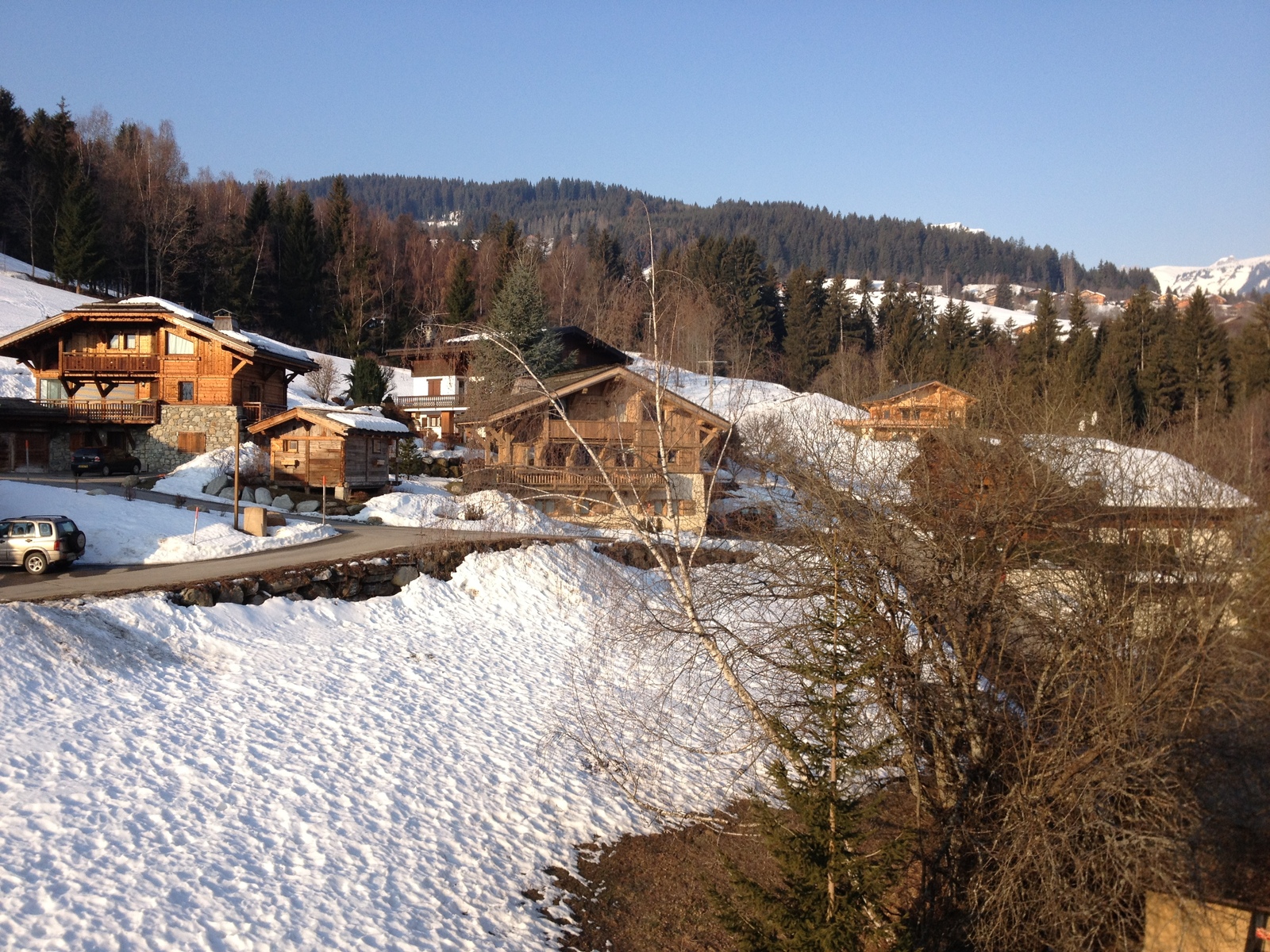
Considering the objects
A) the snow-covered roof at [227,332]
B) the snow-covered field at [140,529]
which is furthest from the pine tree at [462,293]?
the snow-covered field at [140,529]

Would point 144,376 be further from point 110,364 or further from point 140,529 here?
point 140,529

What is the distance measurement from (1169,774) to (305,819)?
10.1 m

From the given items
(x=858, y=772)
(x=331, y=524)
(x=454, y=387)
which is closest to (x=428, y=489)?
(x=331, y=524)

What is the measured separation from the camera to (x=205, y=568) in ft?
63.8

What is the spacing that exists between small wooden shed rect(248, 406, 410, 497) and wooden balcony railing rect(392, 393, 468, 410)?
19.7m

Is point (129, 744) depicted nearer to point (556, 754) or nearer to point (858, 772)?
point (556, 754)

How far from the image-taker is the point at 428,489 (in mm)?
35312

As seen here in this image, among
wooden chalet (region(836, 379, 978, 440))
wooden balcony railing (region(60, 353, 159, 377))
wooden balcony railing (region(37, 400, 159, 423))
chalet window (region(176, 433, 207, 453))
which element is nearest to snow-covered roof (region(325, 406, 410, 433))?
chalet window (region(176, 433, 207, 453))

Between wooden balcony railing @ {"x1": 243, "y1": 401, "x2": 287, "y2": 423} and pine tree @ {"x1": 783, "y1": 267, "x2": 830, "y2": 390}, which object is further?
pine tree @ {"x1": 783, "y1": 267, "x2": 830, "y2": 390}

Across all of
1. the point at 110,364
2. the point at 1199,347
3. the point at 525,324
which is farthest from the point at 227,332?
the point at 1199,347

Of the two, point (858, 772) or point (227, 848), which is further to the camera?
point (227, 848)

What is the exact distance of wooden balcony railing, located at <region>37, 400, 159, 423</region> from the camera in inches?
1486

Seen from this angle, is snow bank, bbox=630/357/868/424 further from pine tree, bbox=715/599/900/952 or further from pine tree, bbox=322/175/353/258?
pine tree, bbox=322/175/353/258

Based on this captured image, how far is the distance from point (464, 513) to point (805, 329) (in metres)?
58.0
